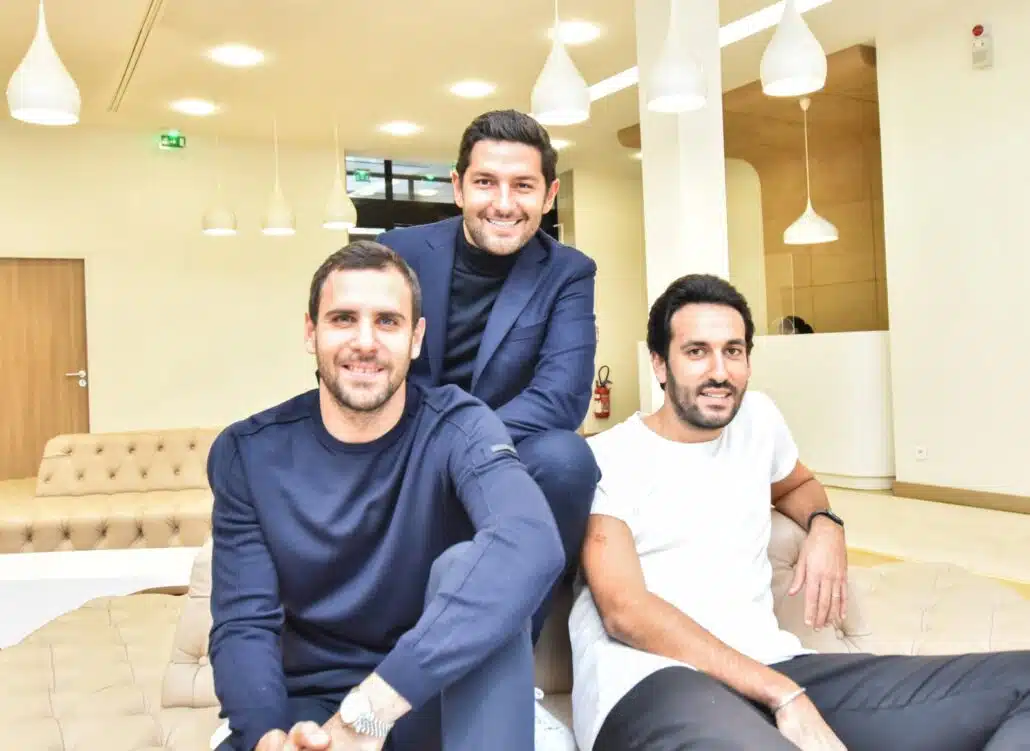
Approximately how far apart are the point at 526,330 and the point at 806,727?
943 millimetres

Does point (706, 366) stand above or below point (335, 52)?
below

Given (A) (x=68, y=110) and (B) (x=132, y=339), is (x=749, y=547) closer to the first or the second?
(A) (x=68, y=110)

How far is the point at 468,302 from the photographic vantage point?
2016mm

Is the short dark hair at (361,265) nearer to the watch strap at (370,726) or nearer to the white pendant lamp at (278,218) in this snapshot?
the watch strap at (370,726)

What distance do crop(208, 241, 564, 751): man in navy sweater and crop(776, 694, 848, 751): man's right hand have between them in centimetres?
47

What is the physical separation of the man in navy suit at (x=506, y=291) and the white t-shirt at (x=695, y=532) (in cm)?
Result: 13

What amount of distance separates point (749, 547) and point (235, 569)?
1.03 m

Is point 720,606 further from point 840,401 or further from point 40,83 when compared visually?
point 840,401

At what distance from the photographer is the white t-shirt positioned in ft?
5.79

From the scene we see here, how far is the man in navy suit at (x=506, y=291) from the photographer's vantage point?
1935mm

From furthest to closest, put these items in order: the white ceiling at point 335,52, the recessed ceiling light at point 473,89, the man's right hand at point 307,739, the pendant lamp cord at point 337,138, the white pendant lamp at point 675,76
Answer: the pendant lamp cord at point 337,138, the recessed ceiling light at point 473,89, the white ceiling at point 335,52, the white pendant lamp at point 675,76, the man's right hand at point 307,739

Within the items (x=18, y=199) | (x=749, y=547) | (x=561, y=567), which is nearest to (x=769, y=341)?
(x=749, y=547)

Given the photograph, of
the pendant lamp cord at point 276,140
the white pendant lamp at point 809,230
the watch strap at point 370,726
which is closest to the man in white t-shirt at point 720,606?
the watch strap at point 370,726

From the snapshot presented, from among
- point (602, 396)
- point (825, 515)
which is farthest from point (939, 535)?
point (602, 396)
